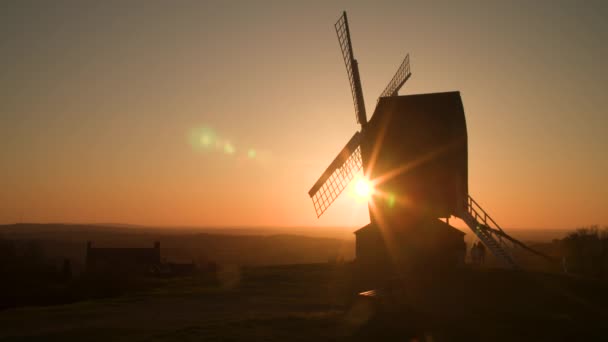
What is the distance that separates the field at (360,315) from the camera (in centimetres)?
1611

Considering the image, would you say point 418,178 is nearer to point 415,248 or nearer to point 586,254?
point 415,248

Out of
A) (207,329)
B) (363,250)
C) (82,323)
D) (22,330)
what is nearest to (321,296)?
(363,250)

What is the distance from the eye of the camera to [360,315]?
715 inches

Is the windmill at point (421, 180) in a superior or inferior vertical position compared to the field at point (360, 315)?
superior

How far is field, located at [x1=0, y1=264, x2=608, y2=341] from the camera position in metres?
16.1

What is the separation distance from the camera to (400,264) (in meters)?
25.0

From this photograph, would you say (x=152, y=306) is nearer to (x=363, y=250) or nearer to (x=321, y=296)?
(x=321, y=296)

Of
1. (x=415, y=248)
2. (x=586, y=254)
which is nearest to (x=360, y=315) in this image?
(x=415, y=248)

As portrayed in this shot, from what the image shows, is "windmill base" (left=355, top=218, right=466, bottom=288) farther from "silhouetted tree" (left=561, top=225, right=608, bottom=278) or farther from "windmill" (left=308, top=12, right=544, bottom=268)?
"silhouetted tree" (left=561, top=225, right=608, bottom=278)

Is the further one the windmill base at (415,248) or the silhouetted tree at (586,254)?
the silhouetted tree at (586,254)

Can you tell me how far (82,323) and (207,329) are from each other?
17.1ft

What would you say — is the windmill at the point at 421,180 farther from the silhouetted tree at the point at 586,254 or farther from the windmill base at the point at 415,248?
the silhouetted tree at the point at 586,254

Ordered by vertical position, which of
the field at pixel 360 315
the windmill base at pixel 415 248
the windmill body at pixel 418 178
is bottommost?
the field at pixel 360 315

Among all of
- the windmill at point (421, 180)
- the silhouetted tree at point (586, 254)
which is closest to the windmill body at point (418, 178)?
the windmill at point (421, 180)
